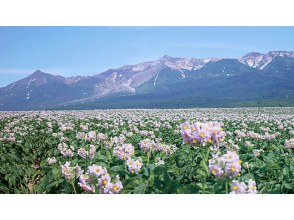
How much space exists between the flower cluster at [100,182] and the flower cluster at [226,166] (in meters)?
0.71

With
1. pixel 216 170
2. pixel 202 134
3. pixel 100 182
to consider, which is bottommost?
pixel 100 182

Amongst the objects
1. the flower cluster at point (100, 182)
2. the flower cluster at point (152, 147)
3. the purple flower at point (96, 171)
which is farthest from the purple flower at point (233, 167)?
the flower cluster at point (152, 147)

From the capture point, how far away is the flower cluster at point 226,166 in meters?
2.62

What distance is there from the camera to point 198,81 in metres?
188

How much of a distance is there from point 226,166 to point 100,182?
922mm

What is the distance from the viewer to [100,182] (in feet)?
9.04

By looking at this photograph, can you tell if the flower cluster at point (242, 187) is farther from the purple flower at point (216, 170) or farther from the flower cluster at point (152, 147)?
the flower cluster at point (152, 147)

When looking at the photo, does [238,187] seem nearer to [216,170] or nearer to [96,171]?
[216,170]

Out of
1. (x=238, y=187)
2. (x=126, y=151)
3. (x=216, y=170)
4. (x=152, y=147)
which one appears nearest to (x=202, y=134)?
(x=216, y=170)
